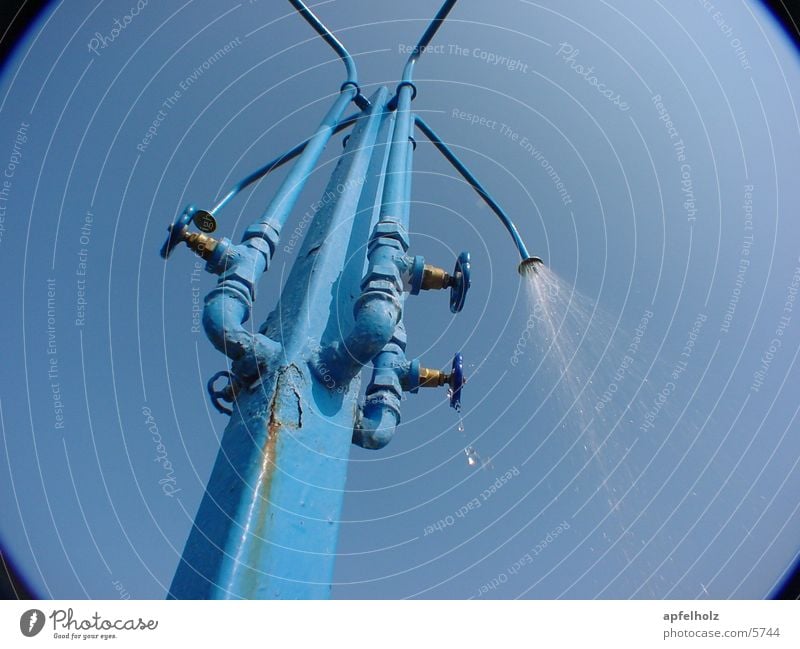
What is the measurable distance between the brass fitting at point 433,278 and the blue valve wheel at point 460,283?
0.10 metres

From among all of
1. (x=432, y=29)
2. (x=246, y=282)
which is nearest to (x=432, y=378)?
(x=246, y=282)

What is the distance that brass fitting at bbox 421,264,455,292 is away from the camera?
537cm

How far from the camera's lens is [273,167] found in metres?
7.35

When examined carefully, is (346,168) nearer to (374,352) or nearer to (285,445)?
(374,352)

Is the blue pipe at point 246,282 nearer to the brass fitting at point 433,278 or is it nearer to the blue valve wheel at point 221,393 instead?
the blue valve wheel at point 221,393

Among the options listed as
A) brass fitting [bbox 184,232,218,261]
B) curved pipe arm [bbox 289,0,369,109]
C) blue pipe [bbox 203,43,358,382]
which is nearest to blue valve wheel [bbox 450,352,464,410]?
blue pipe [bbox 203,43,358,382]

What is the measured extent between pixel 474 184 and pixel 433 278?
13.6 feet

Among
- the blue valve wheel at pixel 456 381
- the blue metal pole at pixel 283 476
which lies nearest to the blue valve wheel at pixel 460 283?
Result: the blue valve wheel at pixel 456 381

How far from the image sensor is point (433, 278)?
5395mm

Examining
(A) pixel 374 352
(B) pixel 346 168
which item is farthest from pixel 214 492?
(B) pixel 346 168

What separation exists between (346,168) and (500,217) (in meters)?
2.81

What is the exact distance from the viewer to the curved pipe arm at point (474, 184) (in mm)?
7754

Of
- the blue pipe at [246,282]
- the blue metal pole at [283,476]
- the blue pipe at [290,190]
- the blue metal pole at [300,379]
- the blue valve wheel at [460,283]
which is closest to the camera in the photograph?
the blue metal pole at [283,476]

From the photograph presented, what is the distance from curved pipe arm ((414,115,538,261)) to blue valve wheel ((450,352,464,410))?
2.50 meters
